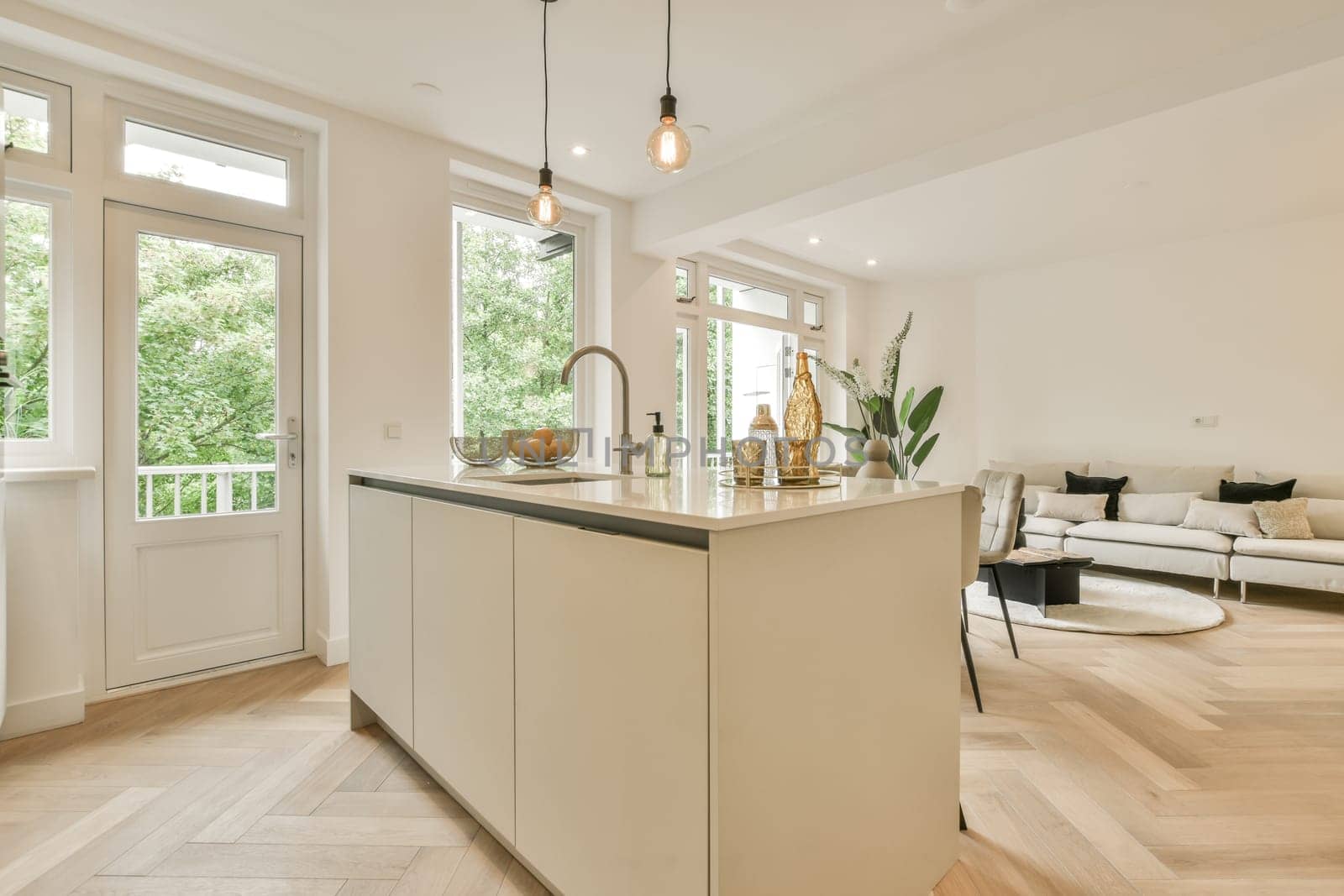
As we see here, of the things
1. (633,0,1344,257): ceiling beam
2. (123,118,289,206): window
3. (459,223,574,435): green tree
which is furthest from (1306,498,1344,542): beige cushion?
(123,118,289,206): window

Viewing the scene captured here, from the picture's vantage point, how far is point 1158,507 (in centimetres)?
459

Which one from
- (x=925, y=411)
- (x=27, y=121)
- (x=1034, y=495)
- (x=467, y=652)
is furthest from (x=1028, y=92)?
(x=27, y=121)

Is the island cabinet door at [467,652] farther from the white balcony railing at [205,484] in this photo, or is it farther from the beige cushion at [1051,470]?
the beige cushion at [1051,470]

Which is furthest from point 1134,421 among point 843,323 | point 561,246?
point 561,246

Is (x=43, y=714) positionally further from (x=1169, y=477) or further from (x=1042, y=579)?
(x=1169, y=477)

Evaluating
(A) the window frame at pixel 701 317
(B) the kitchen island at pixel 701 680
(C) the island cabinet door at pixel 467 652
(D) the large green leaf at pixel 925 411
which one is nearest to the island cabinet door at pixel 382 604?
(C) the island cabinet door at pixel 467 652

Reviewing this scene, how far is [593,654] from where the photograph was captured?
112 centimetres

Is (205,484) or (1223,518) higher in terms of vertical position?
(205,484)

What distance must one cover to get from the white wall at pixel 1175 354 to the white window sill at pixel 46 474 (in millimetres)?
6369

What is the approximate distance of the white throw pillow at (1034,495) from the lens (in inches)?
205

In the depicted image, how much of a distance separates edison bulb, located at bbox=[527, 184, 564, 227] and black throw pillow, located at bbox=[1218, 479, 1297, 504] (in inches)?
189

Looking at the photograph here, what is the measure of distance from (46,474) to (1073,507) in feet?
19.1

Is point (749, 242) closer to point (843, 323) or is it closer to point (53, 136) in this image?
point (843, 323)

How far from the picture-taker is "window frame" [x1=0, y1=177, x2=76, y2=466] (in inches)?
96.0
